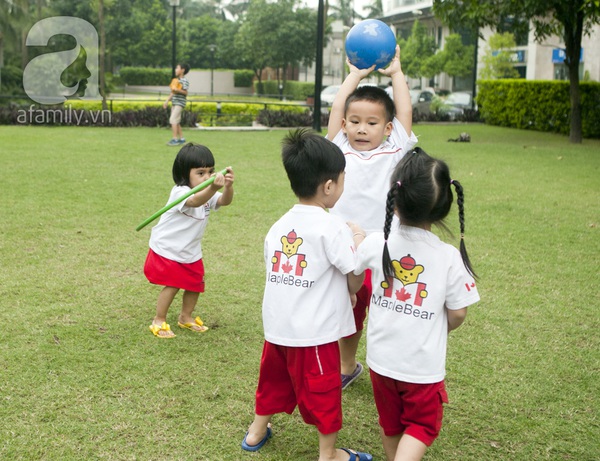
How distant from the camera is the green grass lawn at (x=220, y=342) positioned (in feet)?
10.3

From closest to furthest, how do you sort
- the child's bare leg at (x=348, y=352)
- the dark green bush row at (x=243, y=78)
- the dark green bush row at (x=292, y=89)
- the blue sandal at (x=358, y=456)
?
the blue sandal at (x=358, y=456)
the child's bare leg at (x=348, y=352)
the dark green bush row at (x=292, y=89)
the dark green bush row at (x=243, y=78)

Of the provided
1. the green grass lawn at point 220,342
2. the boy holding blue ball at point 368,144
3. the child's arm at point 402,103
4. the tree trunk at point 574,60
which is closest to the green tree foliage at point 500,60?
the tree trunk at point 574,60

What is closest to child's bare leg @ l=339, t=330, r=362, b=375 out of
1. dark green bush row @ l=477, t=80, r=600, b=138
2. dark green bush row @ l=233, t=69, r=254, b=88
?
dark green bush row @ l=477, t=80, r=600, b=138

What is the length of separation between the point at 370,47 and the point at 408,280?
154 centimetres

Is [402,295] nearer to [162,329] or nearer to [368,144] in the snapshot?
[368,144]

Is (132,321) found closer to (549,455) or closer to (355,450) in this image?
(355,450)

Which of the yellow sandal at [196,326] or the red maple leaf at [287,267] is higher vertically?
the red maple leaf at [287,267]

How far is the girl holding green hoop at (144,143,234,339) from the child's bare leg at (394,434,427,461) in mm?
1904

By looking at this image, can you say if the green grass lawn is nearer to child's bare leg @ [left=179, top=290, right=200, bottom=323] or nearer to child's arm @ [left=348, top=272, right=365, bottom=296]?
child's bare leg @ [left=179, top=290, right=200, bottom=323]

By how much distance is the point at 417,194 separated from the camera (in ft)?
8.51

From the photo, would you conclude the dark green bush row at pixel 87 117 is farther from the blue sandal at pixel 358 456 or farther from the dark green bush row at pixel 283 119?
the blue sandal at pixel 358 456

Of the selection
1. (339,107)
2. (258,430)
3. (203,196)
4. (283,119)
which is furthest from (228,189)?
(283,119)

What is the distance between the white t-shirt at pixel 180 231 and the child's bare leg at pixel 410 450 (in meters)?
2.02

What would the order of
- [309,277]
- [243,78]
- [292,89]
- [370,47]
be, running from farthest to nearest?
[243,78] < [292,89] < [370,47] < [309,277]
